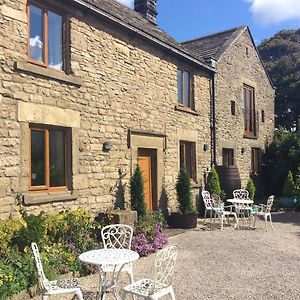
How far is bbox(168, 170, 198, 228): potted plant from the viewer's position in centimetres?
1092

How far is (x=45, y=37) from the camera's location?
306 inches

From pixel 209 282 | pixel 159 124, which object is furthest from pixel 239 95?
pixel 209 282

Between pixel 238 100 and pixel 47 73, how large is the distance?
1015cm

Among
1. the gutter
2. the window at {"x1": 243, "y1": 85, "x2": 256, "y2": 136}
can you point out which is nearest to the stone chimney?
A: the gutter

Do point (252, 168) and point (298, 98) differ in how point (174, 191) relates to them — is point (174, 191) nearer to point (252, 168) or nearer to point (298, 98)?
point (252, 168)

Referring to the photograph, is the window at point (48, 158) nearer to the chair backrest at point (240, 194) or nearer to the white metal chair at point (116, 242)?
the white metal chair at point (116, 242)

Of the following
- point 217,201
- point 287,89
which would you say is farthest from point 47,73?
point 287,89

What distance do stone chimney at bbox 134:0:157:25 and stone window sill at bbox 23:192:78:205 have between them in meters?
8.50

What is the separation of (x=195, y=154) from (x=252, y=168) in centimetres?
520

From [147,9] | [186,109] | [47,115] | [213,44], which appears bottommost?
[47,115]

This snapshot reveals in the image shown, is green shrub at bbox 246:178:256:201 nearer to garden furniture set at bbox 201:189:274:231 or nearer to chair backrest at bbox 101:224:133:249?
garden furniture set at bbox 201:189:274:231

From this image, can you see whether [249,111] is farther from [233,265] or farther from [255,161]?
[233,265]

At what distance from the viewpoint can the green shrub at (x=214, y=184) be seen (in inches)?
518

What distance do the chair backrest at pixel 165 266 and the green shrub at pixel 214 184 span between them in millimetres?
9104
